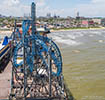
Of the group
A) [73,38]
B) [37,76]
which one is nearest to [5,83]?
[37,76]

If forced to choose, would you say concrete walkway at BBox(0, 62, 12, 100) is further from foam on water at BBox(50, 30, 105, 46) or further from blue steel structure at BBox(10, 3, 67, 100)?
foam on water at BBox(50, 30, 105, 46)

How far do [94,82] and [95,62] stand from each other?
433 inches

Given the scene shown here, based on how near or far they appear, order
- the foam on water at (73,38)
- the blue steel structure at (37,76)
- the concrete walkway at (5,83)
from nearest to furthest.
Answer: the blue steel structure at (37,76)
the concrete walkway at (5,83)
the foam on water at (73,38)

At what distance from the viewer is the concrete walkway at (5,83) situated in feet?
66.2

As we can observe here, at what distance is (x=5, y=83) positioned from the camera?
23250mm

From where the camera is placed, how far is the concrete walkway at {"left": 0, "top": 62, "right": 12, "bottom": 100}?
66.2ft

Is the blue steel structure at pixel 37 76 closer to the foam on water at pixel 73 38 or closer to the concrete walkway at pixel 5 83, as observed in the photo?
the concrete walkway at pixel 5 83

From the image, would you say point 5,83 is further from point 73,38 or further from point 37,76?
point 73,38

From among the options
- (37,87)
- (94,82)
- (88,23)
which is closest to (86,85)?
(94,82)

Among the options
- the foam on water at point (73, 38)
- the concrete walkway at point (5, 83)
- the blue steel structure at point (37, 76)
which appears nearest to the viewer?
the blue steel structure at point (37, 76)

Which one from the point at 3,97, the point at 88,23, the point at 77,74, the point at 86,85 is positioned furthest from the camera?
the point at 88,23

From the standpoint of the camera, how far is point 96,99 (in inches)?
825

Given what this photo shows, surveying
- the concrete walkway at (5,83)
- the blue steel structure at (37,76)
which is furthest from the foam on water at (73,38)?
the blue steel structure at (37,76)

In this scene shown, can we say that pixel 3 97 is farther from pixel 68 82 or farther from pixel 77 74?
pixel 77 74
